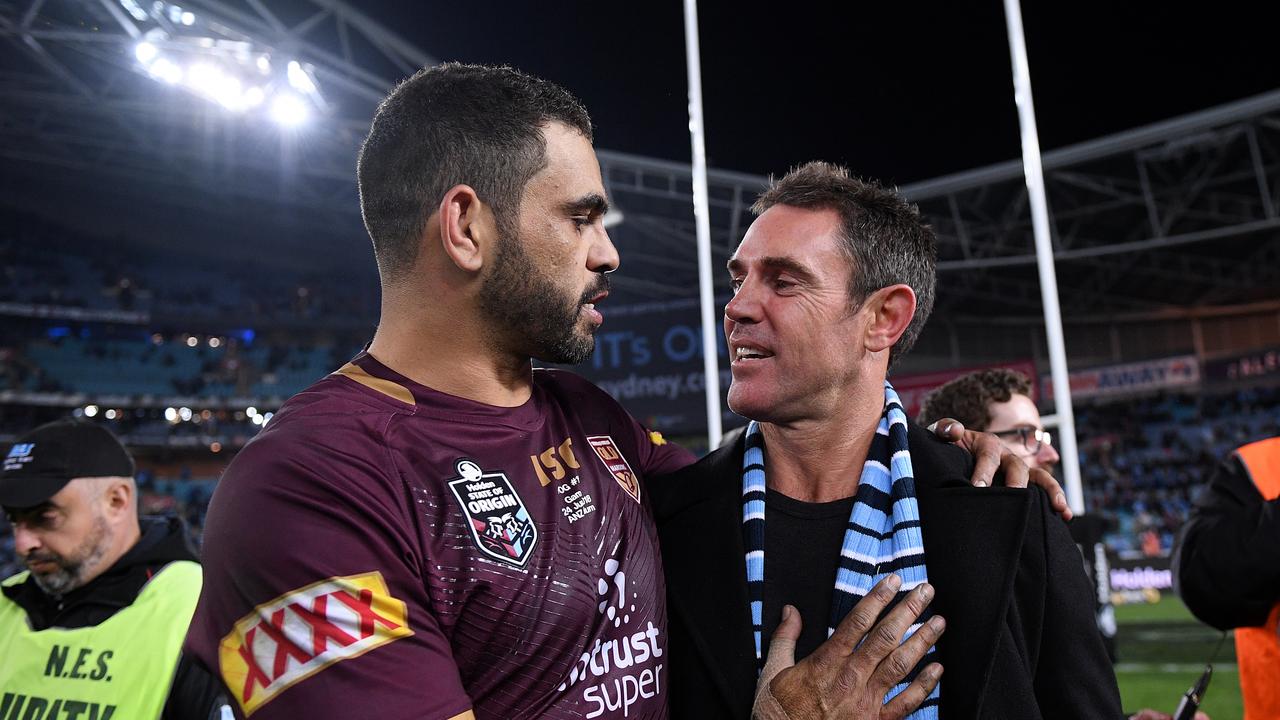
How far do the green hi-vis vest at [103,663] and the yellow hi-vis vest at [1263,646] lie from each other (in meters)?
3.22

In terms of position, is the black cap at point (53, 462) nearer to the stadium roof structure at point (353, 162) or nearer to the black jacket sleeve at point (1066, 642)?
the black jacket sleeve at point (1066, 642)

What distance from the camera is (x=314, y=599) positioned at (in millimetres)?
1403

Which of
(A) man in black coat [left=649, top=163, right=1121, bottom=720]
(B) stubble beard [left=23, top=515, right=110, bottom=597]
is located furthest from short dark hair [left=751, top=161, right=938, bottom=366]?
(B) stubble beard [left=23, top=515, right=110, bottom=597]

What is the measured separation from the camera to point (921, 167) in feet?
53.4

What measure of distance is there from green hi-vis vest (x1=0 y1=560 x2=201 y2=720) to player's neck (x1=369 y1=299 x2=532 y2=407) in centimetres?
154

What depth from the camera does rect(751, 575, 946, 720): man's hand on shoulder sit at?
168 centimetres

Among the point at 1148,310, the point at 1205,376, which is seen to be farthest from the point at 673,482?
the point at 1148,310

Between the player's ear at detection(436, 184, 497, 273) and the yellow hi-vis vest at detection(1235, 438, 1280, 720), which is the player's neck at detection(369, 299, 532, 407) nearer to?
the player's ear at detection(436, 184, 497, 273)

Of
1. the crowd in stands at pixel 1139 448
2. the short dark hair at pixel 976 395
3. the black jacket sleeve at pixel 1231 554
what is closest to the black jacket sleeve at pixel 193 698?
the short dark hair at pixel 976 395

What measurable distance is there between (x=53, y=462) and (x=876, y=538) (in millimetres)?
2955

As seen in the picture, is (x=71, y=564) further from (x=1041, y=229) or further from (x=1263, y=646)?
(x=1041, y=229)

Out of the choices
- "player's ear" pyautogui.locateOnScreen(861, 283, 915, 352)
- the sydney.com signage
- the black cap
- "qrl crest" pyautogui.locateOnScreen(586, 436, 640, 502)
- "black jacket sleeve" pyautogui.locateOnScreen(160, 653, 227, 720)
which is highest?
the sydney.com signage

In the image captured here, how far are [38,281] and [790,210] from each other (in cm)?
3065

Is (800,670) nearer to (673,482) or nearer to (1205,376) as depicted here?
(673,482)
